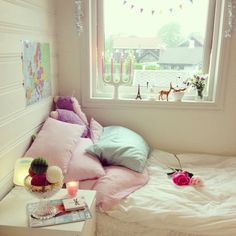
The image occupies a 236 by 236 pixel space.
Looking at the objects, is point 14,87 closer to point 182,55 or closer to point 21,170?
point 21,170

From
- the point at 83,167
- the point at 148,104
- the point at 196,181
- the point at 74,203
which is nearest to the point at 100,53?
the point at 148,104

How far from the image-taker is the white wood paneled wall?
56.6 inches

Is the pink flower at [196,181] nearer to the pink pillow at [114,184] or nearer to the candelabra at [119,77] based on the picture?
the pink pillow at [114,184]

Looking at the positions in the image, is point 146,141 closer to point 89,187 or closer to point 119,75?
point 119,75

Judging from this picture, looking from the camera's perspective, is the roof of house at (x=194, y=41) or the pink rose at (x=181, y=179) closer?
the pink rose at (x=181, y=179)

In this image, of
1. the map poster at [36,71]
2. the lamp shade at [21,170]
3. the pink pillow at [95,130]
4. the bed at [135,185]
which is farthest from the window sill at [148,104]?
the lamp shade at [21,170]

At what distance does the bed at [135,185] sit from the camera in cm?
148

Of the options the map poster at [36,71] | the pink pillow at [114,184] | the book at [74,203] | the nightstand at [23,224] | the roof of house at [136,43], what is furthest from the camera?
the roof of house at [136,43]

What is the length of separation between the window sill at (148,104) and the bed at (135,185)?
0.95 ft

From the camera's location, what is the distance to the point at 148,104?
228cm

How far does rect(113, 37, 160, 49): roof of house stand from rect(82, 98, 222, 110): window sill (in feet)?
1.53

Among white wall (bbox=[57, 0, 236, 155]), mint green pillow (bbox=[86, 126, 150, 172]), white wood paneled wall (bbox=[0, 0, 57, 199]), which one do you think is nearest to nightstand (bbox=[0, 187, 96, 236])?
white wood paneled wall (bbox=[0, 0, 57, 199])

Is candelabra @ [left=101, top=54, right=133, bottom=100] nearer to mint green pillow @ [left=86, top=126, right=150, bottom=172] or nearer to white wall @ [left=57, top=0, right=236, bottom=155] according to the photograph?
white wall @ [left=57, top=0, right=236, bottom=155]

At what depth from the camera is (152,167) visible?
1997mm
